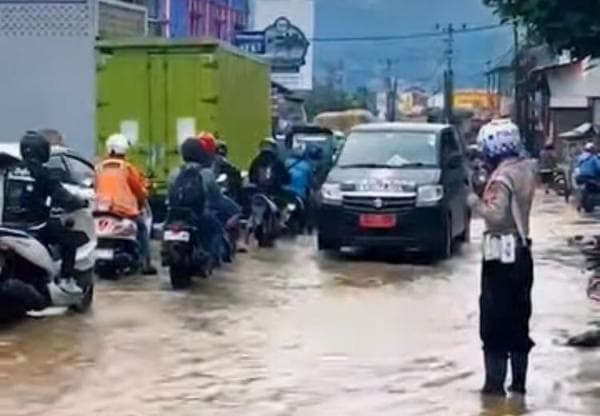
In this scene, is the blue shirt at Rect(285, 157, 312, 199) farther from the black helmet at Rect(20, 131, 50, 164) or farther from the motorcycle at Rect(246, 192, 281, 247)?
the black helmet at Rect(20, 131, 50, 164)

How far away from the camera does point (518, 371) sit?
10.8 metres

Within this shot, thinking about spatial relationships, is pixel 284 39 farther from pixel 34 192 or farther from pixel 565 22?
pixel 34 192

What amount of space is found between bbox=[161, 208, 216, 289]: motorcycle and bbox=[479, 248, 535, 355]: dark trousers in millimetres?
6854

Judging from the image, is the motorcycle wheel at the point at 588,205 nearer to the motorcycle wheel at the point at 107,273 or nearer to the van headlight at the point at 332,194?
the van headlight at the point at 332,194

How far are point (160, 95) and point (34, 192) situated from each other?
8669mm

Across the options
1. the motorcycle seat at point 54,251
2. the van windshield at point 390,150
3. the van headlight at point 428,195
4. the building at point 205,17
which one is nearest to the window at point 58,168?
the motorcycle seat at point 54,251

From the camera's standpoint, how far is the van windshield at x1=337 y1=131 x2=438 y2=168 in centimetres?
2144

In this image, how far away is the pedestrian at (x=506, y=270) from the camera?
10.6m

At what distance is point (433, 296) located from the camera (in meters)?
17.1

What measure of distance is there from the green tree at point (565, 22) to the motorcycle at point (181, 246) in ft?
15.6

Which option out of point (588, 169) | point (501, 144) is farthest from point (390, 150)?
point (588, 169)

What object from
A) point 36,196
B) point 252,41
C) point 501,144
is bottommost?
point 36,196

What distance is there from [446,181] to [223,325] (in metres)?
7.53

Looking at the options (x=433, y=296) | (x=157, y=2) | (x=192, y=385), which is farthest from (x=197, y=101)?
(x=157, y=2)
